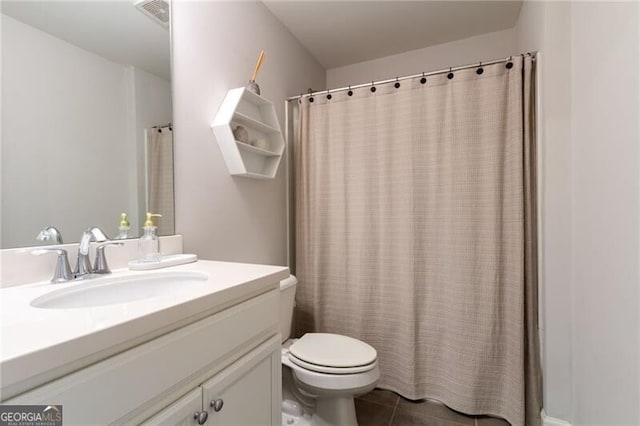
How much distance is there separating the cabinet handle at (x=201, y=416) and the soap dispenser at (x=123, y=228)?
0.71m

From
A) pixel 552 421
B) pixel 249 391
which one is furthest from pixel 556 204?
pixel 249 391

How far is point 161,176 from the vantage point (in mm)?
1280

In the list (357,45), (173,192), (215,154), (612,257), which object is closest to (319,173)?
(215,154)

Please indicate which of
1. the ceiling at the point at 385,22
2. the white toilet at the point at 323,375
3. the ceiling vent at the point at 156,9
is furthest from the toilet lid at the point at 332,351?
the ceiling at the point at 385,22

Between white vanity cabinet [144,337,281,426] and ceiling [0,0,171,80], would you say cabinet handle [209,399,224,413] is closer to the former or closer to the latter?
white vanity cabinet [144,337,281,426]

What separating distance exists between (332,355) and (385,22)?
2.05 meters

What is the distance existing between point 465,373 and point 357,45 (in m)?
2.27

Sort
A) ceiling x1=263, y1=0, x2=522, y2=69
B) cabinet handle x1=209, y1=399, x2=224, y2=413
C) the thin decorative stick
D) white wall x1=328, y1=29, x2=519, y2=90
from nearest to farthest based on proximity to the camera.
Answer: cabinet handle x1=209, y1=399, x2=224, y2=413
the thin decorative stick
ceiling x1=263, y1=0, x2=522, y2=69
white wall x1=328, y1=29, x2=519, y2=90

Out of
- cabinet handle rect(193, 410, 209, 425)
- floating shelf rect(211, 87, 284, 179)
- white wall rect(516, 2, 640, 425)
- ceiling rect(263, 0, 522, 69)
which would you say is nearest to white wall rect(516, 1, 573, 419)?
white wall rect(516, 2, 640, 425)

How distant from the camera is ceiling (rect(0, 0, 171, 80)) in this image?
3.03ft

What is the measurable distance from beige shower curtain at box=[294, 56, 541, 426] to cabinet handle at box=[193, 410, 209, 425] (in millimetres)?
1254

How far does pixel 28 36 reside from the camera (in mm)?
897

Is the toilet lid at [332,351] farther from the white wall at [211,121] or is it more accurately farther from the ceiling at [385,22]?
the ceiling at [385,22]

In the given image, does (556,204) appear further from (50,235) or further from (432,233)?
(50,235)
